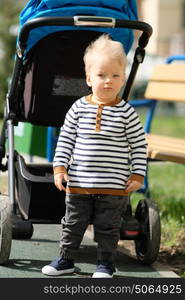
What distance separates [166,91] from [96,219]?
2.46 meters

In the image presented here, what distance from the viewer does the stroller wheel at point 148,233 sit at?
4484 millimetres

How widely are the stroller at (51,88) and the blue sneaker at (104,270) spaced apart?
293 mm

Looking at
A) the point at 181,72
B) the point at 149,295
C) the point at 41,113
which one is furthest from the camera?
the point at 181,72

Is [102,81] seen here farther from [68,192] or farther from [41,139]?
[41,139]

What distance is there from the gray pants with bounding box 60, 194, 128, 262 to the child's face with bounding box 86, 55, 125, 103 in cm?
52

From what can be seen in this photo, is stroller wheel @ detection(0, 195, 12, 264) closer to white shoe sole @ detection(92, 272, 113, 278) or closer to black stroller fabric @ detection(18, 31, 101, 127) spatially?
white shoe sole @ detection(92, 272, 113, 278)

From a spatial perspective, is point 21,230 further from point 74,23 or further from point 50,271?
point 74,23

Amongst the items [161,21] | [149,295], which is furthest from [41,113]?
[161,21]

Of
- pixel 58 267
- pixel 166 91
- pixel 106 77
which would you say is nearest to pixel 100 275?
pixel 58 267

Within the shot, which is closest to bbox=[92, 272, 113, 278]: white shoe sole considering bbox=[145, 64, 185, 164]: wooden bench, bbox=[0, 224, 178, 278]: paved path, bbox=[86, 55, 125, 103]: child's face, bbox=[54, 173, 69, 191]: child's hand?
bbox=[0, 224, 178, 278]: paved path

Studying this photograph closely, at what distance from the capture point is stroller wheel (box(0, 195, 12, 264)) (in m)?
4.24

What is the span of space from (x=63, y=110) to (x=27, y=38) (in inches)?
23.4

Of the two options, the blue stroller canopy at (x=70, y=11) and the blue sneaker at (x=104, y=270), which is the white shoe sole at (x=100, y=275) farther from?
the blue stroller canopy at (x=70, y=11)

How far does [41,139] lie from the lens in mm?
6527
